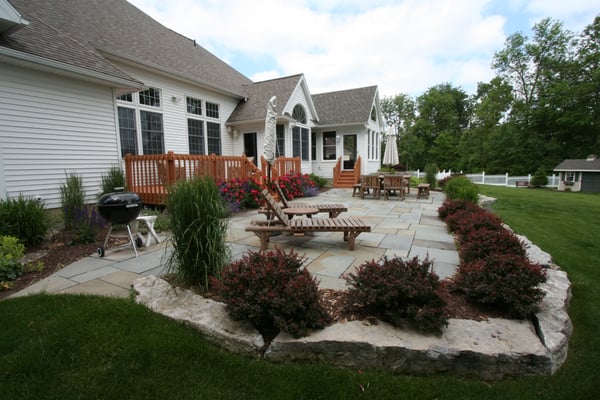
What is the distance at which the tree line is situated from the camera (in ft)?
84.1

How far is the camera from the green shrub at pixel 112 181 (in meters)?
7.27

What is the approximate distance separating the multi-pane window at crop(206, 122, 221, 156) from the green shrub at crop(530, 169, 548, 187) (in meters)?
24.7

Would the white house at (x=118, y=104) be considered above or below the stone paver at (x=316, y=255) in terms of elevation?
above

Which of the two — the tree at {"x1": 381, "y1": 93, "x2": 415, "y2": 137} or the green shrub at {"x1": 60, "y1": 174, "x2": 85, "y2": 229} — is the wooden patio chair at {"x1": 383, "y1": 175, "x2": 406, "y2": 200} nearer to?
the green shrub at {"x1": 60, "y1": 174, "x2": 85, "y2": 229}

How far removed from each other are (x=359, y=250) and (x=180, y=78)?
31.1 feet

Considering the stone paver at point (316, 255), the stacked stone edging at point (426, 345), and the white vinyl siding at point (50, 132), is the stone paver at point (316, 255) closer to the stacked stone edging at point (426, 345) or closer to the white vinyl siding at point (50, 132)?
the stacked stone edging at point (426, 345)

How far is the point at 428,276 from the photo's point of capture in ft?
7.90

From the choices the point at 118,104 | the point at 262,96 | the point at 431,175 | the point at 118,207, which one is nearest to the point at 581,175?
the point at 431,175

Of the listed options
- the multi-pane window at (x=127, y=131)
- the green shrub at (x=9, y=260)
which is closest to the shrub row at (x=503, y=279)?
the green shrub at (x=9, y=260)

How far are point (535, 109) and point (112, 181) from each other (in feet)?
117

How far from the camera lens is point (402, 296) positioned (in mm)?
2312

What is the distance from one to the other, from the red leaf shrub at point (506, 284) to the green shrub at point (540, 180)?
87.2 feet

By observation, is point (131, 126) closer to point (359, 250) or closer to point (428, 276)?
point (359, 250)

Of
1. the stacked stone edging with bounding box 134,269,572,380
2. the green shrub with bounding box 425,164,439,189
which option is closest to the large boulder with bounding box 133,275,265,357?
the stacked stone edging with bounding box 134,269,572,380
